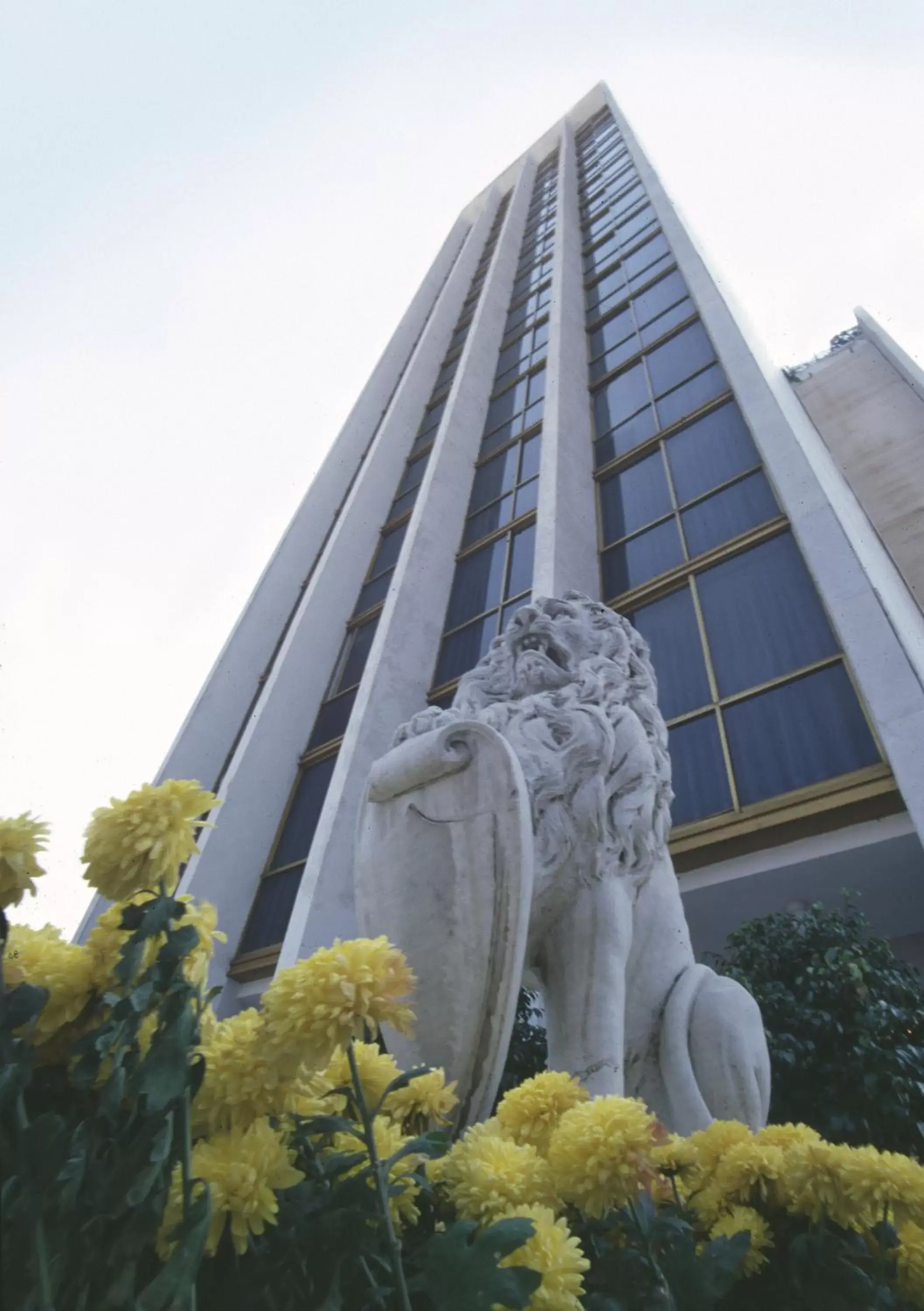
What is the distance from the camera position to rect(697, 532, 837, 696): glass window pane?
8859 mm

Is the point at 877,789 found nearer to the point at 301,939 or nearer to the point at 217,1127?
the point at 301,939

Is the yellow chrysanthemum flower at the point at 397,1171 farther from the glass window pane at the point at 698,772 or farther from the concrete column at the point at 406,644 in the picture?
the glass window pane at the point at 698,772

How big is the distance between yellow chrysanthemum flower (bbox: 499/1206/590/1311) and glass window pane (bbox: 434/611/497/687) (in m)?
11.6

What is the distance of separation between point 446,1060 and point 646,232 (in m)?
23.9

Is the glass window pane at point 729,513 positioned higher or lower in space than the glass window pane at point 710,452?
lower

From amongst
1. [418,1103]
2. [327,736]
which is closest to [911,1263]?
[418,1103]

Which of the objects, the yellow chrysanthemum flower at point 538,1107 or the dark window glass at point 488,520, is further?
the dark window glass at point 488,520

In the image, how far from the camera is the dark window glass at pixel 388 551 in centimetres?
1805

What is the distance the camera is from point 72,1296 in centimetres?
62

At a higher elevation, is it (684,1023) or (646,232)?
(646,232)

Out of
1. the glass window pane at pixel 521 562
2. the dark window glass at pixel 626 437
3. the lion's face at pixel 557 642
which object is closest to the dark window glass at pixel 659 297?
the dark window glass at pixel 626 437

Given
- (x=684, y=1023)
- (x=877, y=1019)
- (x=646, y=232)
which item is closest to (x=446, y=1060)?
(x=684, y=1023)

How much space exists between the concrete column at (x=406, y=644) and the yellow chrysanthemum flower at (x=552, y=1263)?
1.56 metres

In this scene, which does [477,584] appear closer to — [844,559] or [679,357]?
[679,357]
